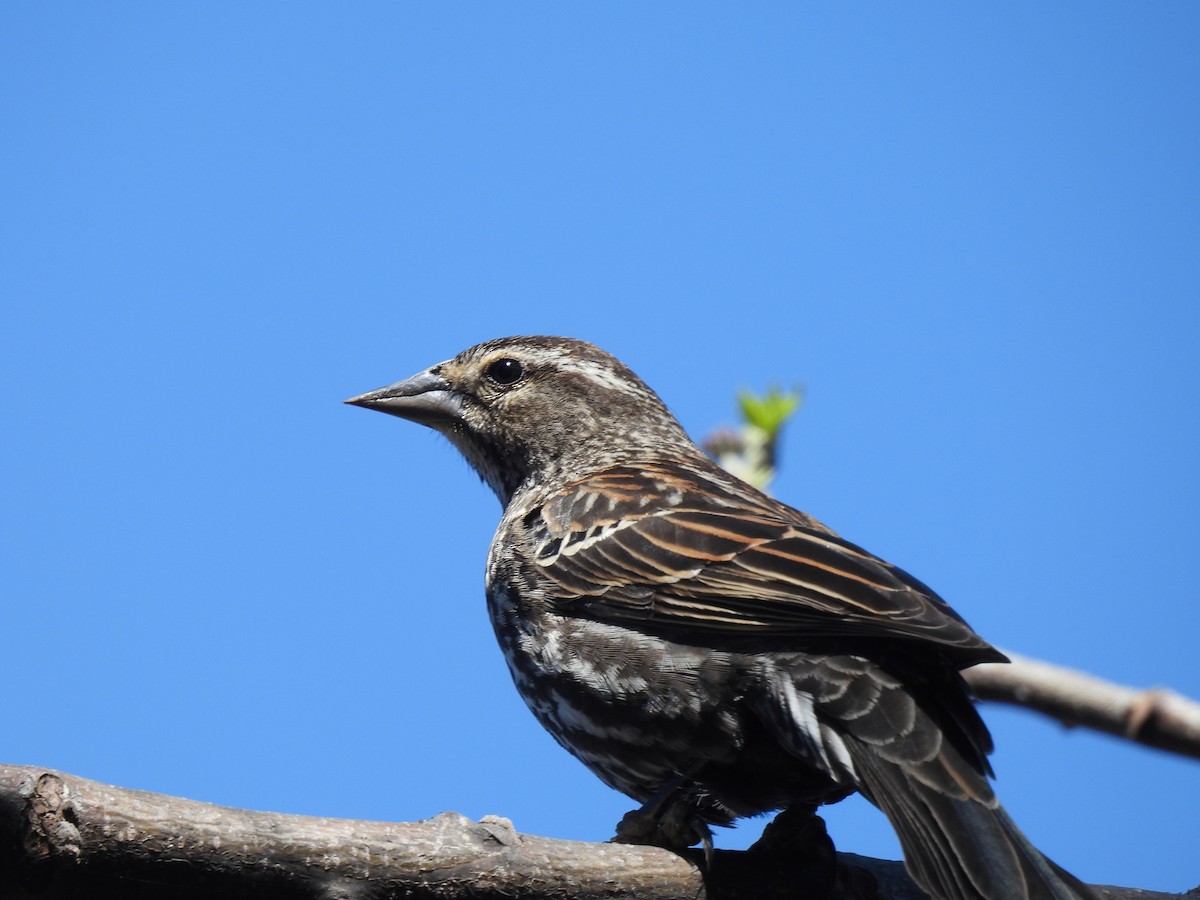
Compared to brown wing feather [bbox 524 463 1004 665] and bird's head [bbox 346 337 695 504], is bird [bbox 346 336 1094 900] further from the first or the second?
bird's head [bbox 346 337 695 504]

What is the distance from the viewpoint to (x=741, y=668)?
467 centimetres

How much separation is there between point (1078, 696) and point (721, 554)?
1.43 meters

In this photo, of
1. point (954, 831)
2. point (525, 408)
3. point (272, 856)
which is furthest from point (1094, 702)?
point (525, 408)

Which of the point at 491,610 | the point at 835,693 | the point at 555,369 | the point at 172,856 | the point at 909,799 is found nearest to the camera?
the point at 172,856

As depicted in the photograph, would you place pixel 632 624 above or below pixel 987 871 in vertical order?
above

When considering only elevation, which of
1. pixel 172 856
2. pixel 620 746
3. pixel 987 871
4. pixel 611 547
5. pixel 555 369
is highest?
pixel 555 369

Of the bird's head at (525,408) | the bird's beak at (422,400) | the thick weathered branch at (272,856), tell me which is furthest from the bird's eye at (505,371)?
the thick weathered branch at (272,856)

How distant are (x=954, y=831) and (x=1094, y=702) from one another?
3.89 feet

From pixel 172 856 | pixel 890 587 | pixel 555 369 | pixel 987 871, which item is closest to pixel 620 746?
pixel 890 587

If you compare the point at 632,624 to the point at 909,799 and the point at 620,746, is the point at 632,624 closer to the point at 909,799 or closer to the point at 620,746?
the point at 620,746

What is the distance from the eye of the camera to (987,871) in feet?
12.7

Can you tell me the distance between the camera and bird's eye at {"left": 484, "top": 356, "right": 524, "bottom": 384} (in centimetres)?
724

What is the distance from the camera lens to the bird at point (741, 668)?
4.14 metres

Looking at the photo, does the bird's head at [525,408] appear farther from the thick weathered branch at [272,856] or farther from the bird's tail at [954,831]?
the thick weathered branch at [272,856]
